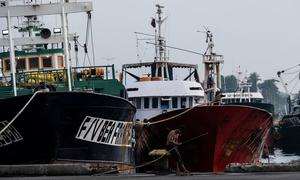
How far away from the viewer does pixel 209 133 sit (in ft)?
78.9

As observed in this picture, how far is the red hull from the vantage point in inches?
940

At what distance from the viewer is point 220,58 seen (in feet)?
131

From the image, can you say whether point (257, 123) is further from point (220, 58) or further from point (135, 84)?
point (220, 58)

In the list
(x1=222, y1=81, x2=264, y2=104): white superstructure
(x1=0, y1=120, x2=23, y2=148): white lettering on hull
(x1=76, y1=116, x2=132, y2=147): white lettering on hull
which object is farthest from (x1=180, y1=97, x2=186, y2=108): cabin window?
(x1=222, y1=81, x2=264, y2=104): white superstructure

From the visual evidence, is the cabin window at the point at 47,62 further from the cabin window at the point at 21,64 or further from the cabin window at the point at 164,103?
the cabin window at the point at 164,103

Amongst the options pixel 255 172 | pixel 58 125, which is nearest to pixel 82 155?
pixel 58 125

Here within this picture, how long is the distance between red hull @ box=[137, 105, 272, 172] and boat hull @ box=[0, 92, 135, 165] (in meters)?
4.82

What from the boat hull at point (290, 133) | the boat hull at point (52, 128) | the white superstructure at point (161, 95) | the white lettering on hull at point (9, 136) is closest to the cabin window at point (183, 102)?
the white superstructure at point (161, 95)

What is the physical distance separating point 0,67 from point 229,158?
430 inches

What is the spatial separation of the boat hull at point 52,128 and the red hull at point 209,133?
4.82 m

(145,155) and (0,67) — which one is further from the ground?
(0,67)

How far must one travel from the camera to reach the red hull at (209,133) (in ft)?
78.3

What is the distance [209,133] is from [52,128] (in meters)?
6.84

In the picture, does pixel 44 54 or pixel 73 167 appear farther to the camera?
pixel 44 54
